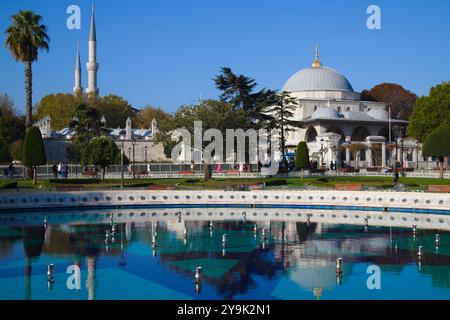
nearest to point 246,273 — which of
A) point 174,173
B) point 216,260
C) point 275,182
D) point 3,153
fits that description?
point 216,260

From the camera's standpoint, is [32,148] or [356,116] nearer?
[32,148]

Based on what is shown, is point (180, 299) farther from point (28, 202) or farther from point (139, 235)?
point (28, 202)

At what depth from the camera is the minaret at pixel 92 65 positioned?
7481cm

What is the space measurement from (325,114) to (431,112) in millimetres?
17751

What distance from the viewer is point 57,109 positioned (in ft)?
244

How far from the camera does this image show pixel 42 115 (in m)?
75.4

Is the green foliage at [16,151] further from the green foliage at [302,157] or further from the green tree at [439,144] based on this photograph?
the green tree at [439,144]

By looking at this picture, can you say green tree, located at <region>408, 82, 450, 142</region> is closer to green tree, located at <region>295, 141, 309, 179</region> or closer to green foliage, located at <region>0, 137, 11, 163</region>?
green tree, located at <region>295, 141, 309, 179</region>

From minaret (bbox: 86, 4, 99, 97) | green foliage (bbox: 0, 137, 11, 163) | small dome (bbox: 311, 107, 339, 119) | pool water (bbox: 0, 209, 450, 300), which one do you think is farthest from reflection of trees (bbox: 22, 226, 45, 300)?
minaret (bbox: 86, 4, 99, 97)

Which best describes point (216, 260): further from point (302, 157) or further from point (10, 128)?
point (10, 128)

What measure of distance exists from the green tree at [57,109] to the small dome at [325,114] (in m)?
26.4

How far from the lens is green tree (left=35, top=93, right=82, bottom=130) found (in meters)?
73.2

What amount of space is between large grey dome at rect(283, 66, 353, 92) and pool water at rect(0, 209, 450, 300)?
52.2 m

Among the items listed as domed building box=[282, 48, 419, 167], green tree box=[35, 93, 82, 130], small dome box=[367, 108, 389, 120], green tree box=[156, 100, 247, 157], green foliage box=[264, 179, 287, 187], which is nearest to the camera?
green foliage box=[264, 179, 287, 187]
